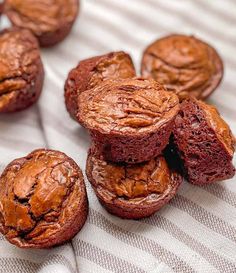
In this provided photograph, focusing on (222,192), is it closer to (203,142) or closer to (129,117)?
(203,142)

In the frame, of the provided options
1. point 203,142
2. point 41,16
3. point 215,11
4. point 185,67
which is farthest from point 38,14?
point 203,142

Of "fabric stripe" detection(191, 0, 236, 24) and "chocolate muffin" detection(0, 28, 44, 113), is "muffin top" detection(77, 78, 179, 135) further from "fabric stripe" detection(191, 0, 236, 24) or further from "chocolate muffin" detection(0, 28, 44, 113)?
"fabric stripe" detection(191, 0, 236, 24)

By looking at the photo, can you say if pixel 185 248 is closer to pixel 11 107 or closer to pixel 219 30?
pixel 11 107

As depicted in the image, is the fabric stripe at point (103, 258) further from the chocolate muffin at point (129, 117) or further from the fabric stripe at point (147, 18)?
the fabric stripe at point (147, 18)

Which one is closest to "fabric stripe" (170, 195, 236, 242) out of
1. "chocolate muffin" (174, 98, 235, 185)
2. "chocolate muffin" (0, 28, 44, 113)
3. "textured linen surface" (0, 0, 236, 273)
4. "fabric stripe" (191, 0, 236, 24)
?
"textured linen surface" (0, 0, 236, 273)

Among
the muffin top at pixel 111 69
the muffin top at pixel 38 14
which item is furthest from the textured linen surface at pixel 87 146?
the muffin top at pixel 111 69
